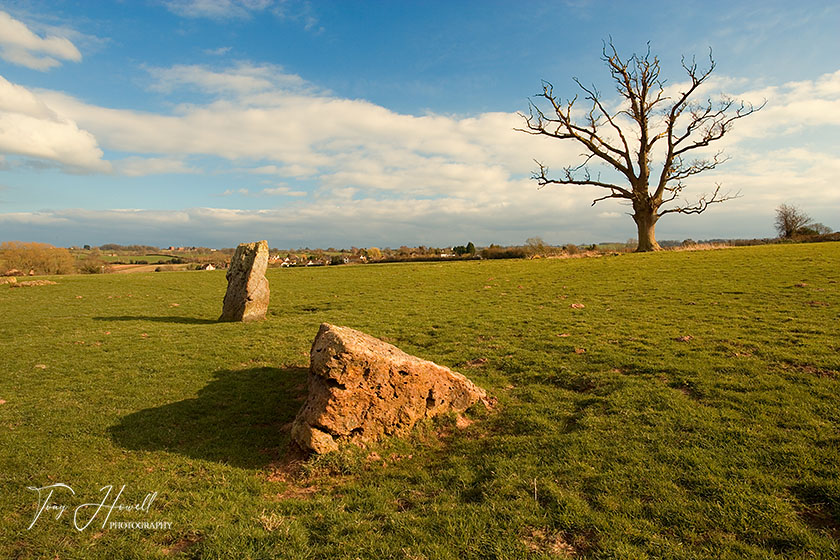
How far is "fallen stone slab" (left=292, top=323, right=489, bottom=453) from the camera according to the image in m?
7.43

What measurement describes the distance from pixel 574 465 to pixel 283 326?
48.1 ft

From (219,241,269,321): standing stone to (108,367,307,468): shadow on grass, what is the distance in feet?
27.6

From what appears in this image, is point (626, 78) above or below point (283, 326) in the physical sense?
above

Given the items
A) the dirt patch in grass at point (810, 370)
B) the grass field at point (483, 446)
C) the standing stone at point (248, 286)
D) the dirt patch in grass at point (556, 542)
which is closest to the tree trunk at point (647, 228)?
the grass field at point (483, 446)

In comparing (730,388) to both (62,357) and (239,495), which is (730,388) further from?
(62,357)

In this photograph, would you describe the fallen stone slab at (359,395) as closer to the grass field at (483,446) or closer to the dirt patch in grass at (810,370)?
the grass field at (483,446)

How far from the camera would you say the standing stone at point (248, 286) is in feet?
63.6

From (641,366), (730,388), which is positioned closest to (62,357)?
(641,366)

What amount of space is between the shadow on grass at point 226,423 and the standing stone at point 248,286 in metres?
8.41

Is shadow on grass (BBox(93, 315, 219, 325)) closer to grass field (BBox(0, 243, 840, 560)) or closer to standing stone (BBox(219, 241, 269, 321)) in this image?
standing stone (BBox(219, 241, 269, 321))

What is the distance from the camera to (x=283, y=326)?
59.6 ft

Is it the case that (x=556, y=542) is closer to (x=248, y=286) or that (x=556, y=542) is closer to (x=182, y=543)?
(x=182, y=543)

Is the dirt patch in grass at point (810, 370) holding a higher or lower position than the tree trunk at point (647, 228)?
lower

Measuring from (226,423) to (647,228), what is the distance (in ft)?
151
